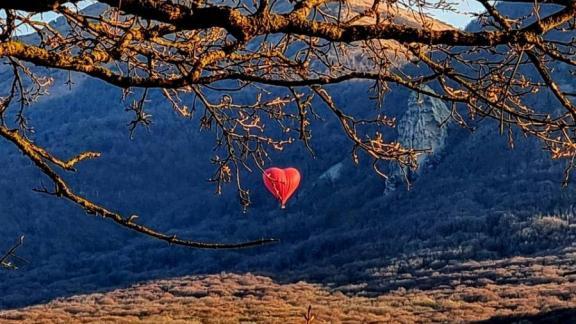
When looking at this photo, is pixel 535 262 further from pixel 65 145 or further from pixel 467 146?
pixel 65 145

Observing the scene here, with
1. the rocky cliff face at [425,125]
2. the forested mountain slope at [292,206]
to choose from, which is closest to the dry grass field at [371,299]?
the forested mountain slope at [292,206]

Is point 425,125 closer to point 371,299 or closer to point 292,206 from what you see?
point 292,206

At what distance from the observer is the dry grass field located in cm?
2627

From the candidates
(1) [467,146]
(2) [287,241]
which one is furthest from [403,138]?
(2) [287,241]

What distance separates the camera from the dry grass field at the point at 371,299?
86.2ft

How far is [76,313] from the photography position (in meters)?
32.9

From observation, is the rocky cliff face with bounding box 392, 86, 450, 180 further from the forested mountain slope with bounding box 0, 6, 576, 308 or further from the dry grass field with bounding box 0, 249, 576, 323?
the dry grass field with bounding box 0, 249, 576, 323

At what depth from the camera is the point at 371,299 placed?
110 ft

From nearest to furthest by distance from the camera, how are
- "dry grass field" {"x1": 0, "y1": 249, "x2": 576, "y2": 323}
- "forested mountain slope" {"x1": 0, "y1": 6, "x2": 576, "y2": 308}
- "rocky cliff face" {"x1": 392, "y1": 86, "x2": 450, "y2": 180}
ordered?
"dry grass field" {"x1": 0, "y1": 249, "x2": 576, "y2": 323}, "forested mountain slope" {"x1": 0, "y1": 6, "x2": 576, "y2": 308}, "rocky cliff face" {"x1": 392, "y1": 86, "x2": 450, "y2": 180}

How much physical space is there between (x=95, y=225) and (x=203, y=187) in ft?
36.5

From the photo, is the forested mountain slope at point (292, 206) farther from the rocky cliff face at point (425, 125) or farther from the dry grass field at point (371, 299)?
the dry grass field at point (371, 299)

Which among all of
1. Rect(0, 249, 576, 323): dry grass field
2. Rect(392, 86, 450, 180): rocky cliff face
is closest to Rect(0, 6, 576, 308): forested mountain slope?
Rect(392, 86, 450, 180): rocky cliff face

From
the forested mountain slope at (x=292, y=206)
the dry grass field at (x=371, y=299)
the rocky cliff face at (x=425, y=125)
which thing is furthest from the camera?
the rocky cliff face at (x=425, y=125)

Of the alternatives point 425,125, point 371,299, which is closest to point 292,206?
point 425,125
